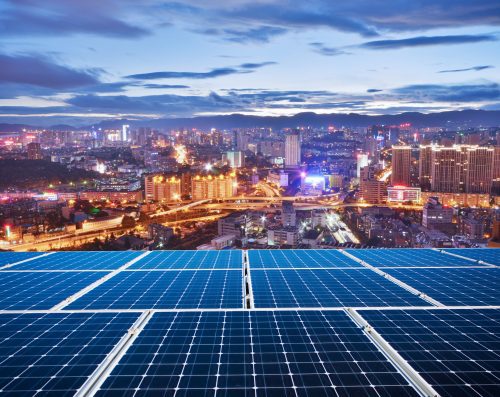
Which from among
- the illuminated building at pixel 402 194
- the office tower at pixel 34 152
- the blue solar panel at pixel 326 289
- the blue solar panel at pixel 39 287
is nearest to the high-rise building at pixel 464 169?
the illuminated building at pixel 402 194

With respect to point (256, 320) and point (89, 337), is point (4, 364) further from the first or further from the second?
point (256, 320)

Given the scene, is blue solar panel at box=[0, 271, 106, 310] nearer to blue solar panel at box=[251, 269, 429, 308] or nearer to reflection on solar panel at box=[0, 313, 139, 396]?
reflection on solar panel at box=[0, 313, 139, 396]

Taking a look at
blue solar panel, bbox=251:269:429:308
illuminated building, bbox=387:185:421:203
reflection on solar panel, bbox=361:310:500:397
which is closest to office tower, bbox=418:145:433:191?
illuminated building, bbox=387:185:421:203

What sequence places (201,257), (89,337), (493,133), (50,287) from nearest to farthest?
(89,337), (50,287), (201,257), (493,133)

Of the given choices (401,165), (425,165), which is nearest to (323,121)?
(401,165)

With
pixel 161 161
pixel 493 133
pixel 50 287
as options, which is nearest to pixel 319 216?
pixel 50 287
